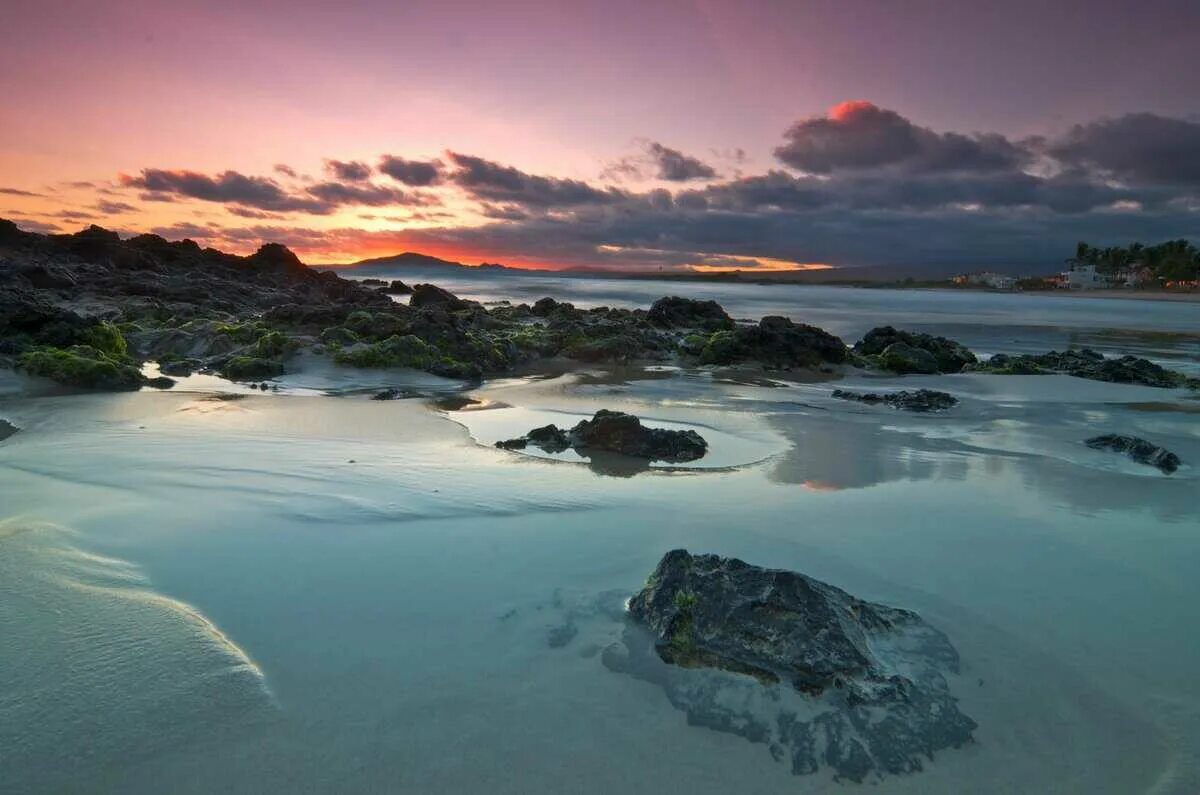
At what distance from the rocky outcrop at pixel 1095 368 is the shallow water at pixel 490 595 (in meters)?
6.41

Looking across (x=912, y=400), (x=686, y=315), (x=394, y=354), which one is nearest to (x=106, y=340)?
(x=394, y=354)

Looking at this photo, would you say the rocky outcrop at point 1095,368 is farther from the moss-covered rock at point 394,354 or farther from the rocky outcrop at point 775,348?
the moss-covered rock at point 394,354

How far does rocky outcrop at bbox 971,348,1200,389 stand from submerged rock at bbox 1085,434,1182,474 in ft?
22.4

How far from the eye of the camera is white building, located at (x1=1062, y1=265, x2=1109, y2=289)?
117m

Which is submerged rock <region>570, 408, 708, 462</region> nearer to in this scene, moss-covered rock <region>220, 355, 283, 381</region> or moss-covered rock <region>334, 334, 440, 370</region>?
moss-covered rock <region>334, 334, 440, 370</region>

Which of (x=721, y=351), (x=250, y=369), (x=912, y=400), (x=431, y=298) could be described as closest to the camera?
(x=912, y=400)

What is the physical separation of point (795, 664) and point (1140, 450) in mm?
5880

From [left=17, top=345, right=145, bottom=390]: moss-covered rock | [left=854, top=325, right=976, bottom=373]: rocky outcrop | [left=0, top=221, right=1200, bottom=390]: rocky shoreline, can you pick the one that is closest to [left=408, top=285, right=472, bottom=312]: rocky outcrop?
[left=0, top=221, right=1200, bottom=390]: rocky shoreline

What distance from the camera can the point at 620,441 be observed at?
6.51 meters

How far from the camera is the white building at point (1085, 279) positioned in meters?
117

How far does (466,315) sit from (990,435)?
46.6ft

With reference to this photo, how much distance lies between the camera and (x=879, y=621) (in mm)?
3164

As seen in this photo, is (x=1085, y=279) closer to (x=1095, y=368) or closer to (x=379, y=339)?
(x=1095, y=368)

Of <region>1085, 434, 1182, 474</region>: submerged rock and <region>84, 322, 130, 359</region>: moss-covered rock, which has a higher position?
<region>84, 322, 130, 359</region>: moss-covered rock
